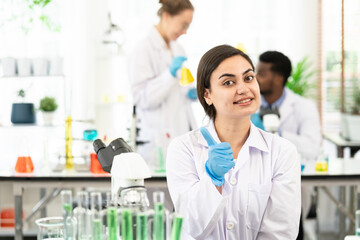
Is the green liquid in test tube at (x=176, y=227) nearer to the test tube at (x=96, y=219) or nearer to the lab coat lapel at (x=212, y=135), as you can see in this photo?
the test tube at (x=96, y=219)

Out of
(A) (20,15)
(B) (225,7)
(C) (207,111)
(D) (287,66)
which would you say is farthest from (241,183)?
(B) (225,7)

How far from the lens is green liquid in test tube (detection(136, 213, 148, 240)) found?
111cm

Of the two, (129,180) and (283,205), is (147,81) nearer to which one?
(283,205)

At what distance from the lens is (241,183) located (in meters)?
1.72

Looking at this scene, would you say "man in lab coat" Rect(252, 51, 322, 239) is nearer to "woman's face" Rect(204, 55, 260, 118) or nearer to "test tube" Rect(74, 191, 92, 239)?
"woman's face" Rect(204, 55, 260, 118)

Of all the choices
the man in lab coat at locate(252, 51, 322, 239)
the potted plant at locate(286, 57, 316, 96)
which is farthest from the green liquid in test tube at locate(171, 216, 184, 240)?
the potted plant at locate(286, 57, 316, 96)

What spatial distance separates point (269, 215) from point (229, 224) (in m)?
0.13

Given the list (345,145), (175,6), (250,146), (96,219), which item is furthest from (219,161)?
(345,145)

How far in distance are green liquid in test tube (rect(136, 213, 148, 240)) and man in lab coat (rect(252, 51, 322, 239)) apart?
2.16m

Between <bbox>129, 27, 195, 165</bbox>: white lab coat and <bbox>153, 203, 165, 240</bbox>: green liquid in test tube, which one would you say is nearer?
<bbox>153, 203, 165, 240</bbox>: green liquid in test tube

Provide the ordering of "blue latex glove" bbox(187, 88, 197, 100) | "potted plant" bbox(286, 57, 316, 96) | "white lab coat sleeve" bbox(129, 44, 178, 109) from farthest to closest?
"potted plant" bbox(286, 57, 316, 96)
"blue latex glove" bbox(187, 88, 197, 100)
"white lab coat sleeve" bbox(129, 44, 178, 109)

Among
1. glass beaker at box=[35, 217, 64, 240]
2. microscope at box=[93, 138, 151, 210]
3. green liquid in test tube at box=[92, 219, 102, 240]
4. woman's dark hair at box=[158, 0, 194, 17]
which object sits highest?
woman's dark hair at box=[158, 0, 194, 17]

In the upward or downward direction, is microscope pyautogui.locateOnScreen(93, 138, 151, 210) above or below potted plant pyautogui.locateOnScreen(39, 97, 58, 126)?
below

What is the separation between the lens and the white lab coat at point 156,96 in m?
3.17
